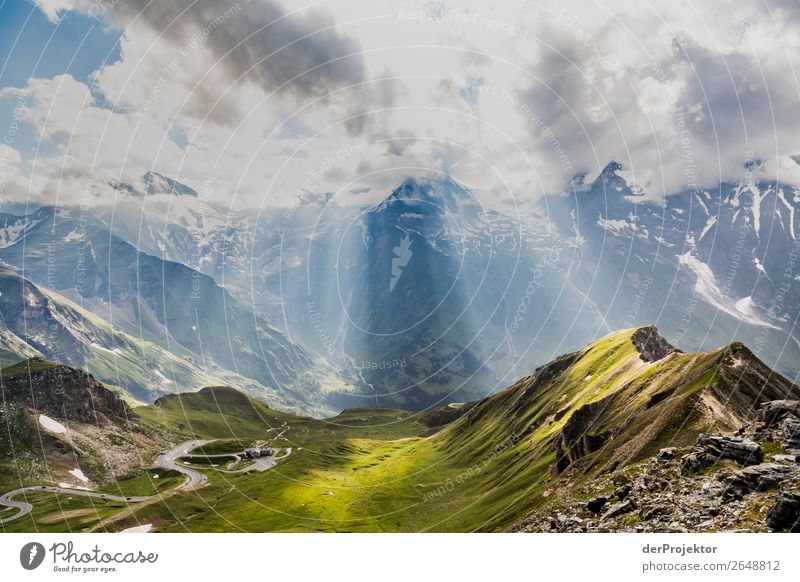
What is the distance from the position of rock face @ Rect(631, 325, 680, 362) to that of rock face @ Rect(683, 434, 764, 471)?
372 ft

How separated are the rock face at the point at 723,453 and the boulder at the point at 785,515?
13393mm

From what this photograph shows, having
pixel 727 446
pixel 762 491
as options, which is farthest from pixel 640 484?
pixel 762 491

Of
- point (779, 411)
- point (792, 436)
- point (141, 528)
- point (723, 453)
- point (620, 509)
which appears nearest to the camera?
point (792, 436)

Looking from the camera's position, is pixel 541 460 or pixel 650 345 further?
pixel 650 345

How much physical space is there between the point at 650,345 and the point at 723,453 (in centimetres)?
13789

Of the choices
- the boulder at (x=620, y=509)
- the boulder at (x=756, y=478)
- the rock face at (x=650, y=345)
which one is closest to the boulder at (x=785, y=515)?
the boulder at (x=756, y=478)

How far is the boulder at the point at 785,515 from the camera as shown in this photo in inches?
1491

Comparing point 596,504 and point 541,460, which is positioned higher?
point 596,504

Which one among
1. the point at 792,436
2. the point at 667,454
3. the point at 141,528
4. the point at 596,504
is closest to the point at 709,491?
the point at 792,436

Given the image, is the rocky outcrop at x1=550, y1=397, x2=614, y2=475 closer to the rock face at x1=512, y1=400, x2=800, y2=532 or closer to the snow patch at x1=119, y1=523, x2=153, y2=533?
the rock face at x1=512, y1=400, x2=800, y2=532

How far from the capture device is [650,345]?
17962 cm

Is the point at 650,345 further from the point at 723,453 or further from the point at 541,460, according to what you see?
the point at 723,453

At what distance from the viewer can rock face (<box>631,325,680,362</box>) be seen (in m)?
166
